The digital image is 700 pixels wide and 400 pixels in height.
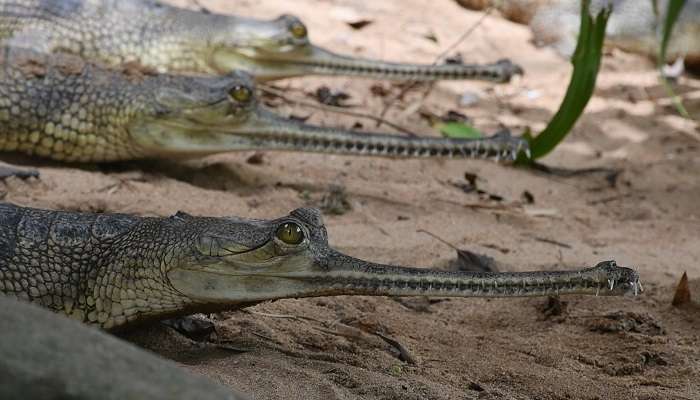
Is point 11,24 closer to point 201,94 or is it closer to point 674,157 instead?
point 201,94

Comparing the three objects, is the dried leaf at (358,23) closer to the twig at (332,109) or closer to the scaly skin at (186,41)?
the scaly skin at (186,41)

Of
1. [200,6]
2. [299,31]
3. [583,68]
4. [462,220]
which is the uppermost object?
[583,68]

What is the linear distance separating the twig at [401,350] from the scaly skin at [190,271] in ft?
1.18

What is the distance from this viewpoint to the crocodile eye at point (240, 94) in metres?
5.56

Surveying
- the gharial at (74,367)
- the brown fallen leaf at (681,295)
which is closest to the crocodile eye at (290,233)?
the gharial at (74,367)

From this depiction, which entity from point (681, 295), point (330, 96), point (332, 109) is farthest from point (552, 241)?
point (330, 96)

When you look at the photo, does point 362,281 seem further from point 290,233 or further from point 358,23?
point 358,23

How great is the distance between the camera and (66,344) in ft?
5.74

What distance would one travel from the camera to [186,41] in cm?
749

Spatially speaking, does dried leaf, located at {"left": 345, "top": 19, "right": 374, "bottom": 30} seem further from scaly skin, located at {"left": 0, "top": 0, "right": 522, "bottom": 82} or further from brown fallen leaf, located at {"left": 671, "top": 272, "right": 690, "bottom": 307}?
brown fallen leaf, located at {"left": 671, "top": 272, "right": 690, "bottom": 307}

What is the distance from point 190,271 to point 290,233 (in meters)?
0.35

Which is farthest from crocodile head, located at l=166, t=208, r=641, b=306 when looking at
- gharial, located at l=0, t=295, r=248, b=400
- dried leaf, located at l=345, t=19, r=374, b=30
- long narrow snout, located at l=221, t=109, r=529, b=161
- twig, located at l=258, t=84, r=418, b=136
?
dried leaf, located at l=345, t=19, r=374, b=30

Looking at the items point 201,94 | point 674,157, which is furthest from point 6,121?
point 674,157

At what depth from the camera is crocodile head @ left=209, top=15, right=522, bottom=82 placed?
6781mm
